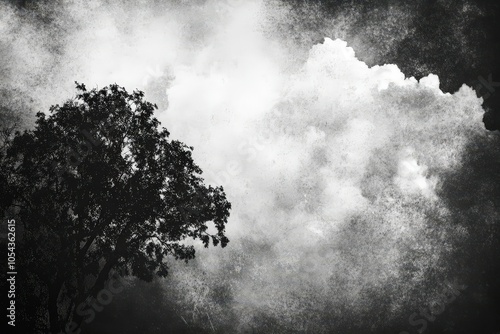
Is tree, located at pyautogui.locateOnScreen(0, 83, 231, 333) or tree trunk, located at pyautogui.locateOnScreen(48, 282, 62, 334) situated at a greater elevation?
tree, located at pyautogui.locateOnScreen(0, 83, 231, 333)

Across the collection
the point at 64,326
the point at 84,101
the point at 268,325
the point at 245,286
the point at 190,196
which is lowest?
the point at 64,326

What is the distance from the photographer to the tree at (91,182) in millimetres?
14008

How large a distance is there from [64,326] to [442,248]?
137ft

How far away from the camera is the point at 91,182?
1395 cm

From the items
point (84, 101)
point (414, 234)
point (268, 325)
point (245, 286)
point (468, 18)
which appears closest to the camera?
point (84, 101)

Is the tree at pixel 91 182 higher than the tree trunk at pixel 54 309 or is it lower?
higher

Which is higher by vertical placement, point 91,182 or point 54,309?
point 91,182

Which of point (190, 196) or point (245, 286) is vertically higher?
point (245, 286)

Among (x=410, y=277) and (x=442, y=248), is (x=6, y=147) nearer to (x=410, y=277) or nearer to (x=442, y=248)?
(x=442, y=248)

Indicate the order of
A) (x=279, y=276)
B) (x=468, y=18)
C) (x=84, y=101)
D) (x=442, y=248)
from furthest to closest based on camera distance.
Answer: (x=279, y=276)
(x=442, y=248)
(x=468, y=18)
(x=84, y=101)

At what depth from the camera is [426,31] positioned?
25.6 metres

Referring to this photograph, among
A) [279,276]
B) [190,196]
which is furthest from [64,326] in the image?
[279,276]

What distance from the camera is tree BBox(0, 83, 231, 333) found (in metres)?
14.0

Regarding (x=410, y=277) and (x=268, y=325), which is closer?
(x=410, y=277)
